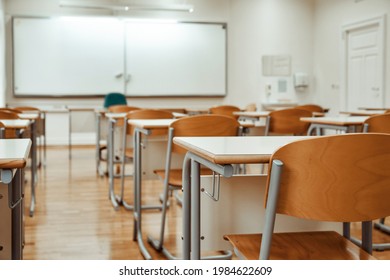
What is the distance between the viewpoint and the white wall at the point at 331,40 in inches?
335

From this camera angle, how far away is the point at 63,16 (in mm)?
9344

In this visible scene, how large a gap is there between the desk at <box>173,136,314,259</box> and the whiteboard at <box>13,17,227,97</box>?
310 inches

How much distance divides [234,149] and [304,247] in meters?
0.39

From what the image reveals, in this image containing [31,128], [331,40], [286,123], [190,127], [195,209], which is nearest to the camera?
[195,209]

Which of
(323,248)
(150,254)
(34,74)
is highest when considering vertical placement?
(34,74)

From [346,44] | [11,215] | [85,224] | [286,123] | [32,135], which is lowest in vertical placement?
[85,224]

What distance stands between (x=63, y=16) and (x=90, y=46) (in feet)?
2.35

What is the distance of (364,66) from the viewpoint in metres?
8.34

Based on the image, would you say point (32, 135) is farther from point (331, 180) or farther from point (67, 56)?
point (67, 56)

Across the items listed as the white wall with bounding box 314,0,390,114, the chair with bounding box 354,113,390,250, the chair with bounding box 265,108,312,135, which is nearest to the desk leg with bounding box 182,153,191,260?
the chair with bounding box 354,113,390,250

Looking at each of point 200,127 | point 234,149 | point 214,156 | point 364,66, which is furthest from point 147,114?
point 364,66

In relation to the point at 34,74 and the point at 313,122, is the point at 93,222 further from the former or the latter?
the point at 34,74

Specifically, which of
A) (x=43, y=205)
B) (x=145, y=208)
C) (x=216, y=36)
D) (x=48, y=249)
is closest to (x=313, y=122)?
(x=145, y=208)

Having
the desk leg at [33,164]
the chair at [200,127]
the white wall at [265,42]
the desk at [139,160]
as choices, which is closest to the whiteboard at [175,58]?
the white wall at [265,42]
